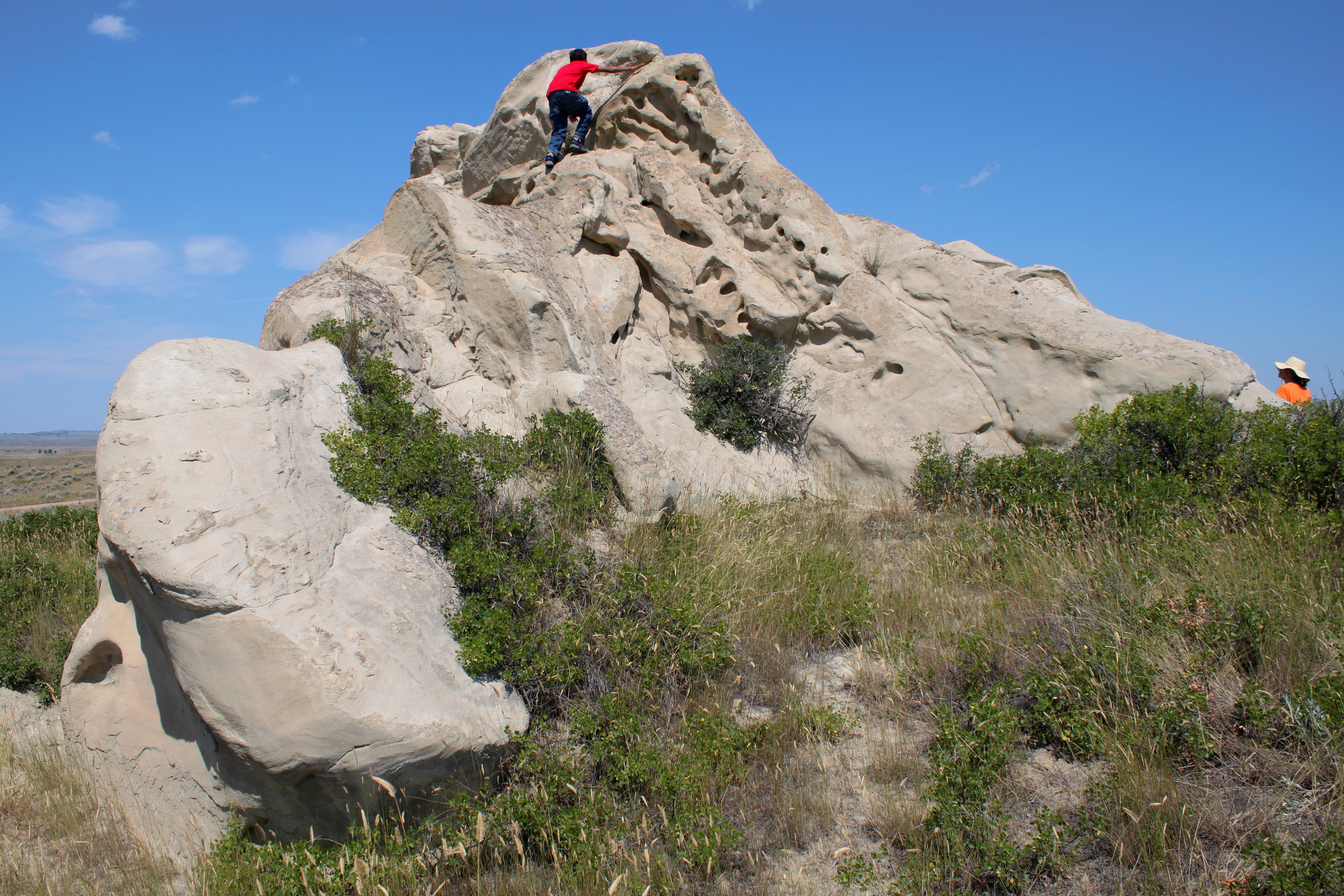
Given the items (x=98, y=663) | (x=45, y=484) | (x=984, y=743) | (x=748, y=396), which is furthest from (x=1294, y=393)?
(x=45, y=484)

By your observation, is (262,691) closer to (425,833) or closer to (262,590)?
(262,590)

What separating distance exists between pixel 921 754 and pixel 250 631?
11.9ft

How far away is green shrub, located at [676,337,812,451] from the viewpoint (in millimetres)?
8797

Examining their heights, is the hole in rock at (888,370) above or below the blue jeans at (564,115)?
below

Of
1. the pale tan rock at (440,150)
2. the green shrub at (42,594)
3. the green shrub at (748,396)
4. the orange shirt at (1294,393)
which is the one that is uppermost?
the pale tan rock at (440,150)

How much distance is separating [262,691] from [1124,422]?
26.4 feet

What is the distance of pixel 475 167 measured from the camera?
11.2 m

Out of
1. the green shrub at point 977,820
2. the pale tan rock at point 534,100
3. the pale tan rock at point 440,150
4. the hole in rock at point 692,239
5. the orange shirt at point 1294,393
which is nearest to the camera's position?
the green shrub at point 977,820

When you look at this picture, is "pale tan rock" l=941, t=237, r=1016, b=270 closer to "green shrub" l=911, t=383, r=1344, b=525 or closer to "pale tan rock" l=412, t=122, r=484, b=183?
"green shrub" l=911, t=383, r=1344, b=525

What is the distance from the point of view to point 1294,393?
28.6 feet

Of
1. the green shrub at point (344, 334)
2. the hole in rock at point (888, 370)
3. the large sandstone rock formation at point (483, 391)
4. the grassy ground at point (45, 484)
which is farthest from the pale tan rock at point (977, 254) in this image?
the grassy ground at point (45, 484)

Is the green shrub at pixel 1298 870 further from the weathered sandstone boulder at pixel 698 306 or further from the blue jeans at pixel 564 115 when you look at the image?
the blue jeans at pixel 564 115

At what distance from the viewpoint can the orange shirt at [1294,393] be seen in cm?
861

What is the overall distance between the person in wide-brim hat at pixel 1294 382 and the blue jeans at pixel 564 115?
9.15 m
